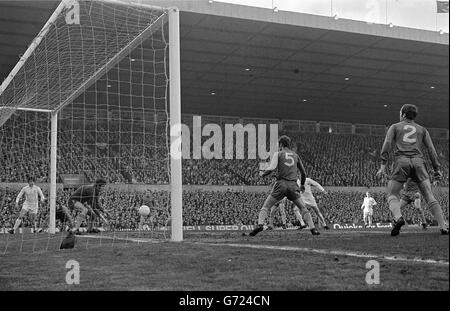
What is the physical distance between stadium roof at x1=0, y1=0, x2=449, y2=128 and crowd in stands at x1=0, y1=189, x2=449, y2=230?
6.68 metres

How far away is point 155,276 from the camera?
524 cm

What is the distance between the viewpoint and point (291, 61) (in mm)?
31016

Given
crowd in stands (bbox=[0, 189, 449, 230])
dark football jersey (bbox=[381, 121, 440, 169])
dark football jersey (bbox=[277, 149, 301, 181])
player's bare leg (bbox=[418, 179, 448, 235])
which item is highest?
dark football jersey (bbox=[381, 121, 440, 169])

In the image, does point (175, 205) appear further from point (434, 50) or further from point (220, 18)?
point (434, 50)

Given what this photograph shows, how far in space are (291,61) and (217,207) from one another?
887 centimetres

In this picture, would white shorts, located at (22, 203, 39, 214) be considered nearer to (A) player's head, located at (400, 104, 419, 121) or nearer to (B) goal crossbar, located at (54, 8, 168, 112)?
(B) goal crossbar, located at (54, 8, 168, 112)

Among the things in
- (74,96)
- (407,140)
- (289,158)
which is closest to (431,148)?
(407,140)

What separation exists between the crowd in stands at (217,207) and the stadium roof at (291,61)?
6679 mm

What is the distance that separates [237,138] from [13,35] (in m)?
20.1

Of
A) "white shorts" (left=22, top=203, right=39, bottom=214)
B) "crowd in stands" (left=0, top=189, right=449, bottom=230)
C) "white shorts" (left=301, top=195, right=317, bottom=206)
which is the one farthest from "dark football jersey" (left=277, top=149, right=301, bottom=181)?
"crowd in stands" (left=0, top=189, right=449, bottom=230)

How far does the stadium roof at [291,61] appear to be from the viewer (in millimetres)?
24969

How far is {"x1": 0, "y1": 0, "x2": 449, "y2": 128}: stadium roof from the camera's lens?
81.9 ft

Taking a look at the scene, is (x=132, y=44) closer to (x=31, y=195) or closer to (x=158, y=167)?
(x=31, y=195)
